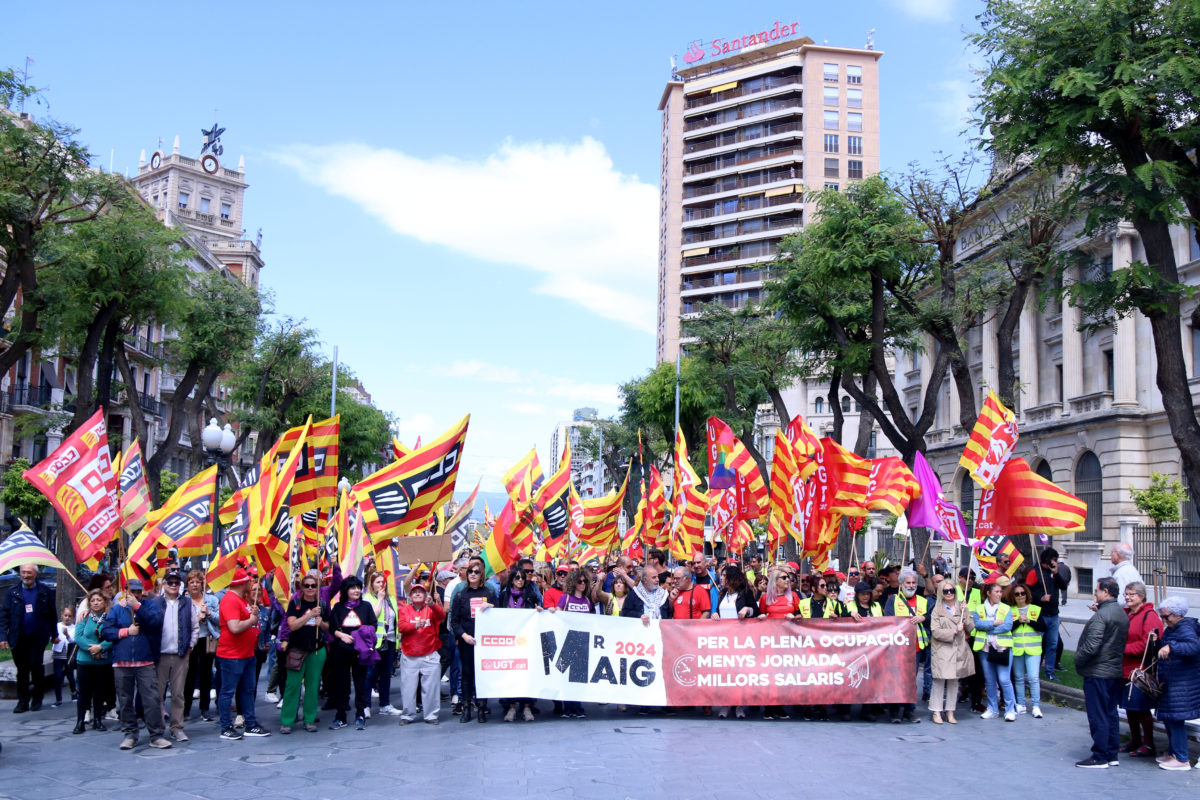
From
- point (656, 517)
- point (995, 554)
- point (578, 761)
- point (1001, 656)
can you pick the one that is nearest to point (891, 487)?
point (1001, 656)

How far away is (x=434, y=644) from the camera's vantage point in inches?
461

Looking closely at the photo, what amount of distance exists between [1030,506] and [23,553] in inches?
479

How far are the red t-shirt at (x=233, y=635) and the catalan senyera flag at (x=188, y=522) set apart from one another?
7.76ft

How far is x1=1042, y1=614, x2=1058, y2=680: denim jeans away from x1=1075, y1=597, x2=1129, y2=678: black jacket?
4323 mm

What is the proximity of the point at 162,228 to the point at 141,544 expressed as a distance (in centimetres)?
1093

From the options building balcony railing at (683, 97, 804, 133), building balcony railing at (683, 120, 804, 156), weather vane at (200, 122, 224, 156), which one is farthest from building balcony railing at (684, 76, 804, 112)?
weather vane at (200, 122, 224, 156)

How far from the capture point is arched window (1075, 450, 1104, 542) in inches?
1435

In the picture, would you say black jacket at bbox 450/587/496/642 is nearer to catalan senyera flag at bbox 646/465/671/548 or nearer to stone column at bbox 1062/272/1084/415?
catalan senyera flag at bbox 646/465/671/548

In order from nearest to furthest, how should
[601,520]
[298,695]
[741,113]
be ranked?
[298,695], [601,520], [741,113]

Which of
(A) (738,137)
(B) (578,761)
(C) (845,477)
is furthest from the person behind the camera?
(A) (738,137)

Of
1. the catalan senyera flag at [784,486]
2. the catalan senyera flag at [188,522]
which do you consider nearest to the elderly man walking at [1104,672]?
the catalan senyera flag at [784,486]

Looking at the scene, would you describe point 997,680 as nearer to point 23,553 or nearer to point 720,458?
point 720,458

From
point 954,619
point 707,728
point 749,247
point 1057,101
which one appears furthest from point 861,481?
point 749,247

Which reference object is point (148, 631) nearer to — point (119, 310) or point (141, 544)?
point (141, 544)
